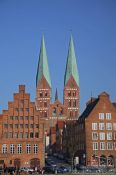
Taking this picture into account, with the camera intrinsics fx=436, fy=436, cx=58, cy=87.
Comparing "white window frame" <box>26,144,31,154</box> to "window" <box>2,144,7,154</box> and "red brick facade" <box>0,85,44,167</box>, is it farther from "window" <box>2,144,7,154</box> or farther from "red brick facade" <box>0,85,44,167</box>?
"window" <box>2,144,7,154</box>

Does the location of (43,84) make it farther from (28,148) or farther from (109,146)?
(28,148)

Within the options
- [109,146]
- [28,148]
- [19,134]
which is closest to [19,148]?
[28,148]

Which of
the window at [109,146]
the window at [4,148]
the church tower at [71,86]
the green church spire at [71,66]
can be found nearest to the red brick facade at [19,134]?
the window at [4,148]

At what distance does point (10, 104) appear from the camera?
8688 centimetres

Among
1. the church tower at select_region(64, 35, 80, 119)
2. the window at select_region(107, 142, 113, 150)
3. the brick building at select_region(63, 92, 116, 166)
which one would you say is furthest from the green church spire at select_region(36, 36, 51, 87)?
the window at select_region(107, 142, 113, 150)

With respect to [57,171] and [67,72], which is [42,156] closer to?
[57,171]

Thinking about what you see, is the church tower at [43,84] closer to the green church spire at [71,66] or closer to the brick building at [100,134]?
the green church spire at [71,66]

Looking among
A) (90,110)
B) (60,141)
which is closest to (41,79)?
(60,141)

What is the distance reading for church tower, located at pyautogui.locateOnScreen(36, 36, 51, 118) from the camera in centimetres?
17300

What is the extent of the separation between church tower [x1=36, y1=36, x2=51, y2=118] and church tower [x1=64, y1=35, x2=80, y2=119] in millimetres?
7565

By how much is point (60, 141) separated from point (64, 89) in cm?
4701

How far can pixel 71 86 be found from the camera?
17738 centimetres

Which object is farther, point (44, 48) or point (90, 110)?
point (44, 48)

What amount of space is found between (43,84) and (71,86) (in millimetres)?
11644
